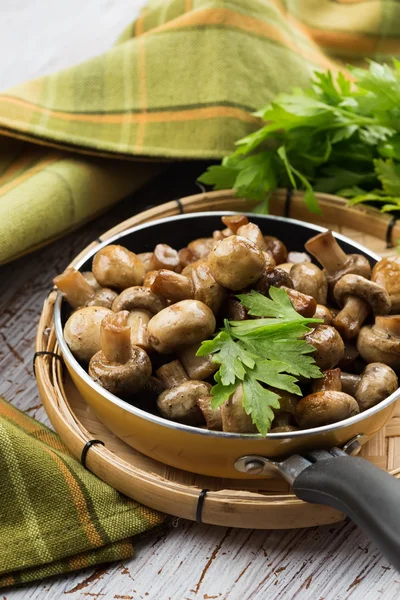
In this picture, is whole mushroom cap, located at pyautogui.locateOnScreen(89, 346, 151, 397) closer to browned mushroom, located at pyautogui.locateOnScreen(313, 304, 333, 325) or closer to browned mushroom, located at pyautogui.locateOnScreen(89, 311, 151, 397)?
browned mushroom, located at pyautogui.locateOnScreen(89, 311, 151, 397)

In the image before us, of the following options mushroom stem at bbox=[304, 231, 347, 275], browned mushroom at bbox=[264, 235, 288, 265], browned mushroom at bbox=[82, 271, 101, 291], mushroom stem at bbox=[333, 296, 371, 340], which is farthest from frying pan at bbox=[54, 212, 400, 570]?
browned mushroom at bbox=[264, 235, 288, 265]

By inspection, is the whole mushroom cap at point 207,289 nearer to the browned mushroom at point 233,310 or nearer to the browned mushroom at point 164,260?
the browned mushroom at point 233,310

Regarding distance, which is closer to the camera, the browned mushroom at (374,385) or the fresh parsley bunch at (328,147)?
the browned mushroom at (374,385)

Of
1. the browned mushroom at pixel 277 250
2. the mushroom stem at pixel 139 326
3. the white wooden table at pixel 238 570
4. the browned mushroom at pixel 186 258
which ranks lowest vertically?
the white wooden table at pixel 238 570

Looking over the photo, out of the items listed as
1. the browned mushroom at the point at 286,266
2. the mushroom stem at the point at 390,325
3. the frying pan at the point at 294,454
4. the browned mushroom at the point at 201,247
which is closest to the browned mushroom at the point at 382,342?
the mushroom stem at the point at 390,325

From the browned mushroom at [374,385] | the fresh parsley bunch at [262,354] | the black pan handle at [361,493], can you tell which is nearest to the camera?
the black pan handle at [361,493]

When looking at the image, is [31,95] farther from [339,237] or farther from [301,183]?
[339,237]

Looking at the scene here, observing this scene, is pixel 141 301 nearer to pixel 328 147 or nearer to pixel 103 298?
pixel 103 298

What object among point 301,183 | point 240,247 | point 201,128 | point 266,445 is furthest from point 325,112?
point 266,445
